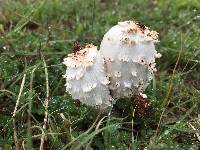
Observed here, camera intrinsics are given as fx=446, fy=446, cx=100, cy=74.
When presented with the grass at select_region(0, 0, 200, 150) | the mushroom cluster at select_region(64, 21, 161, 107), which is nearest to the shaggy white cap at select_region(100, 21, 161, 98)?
the mushroom cluster at select_region(64, 21, 161, 107)

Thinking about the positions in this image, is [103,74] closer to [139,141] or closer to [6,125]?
[139,141]

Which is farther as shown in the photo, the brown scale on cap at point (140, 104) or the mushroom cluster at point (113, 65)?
the brown scale on cap at point (140, 104)

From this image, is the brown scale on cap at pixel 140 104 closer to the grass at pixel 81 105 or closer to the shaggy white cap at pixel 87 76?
the grass at pixel 81 105

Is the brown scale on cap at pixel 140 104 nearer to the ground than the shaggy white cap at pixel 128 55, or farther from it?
nearer to the ground

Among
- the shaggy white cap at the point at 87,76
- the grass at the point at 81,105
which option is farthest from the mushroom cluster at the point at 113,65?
the grass at the point at 81,105

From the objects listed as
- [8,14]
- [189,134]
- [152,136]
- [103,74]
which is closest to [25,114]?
[103,74]

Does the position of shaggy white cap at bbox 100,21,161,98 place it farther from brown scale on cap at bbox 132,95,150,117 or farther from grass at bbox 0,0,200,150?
grass at bbox 0,0,200,150
